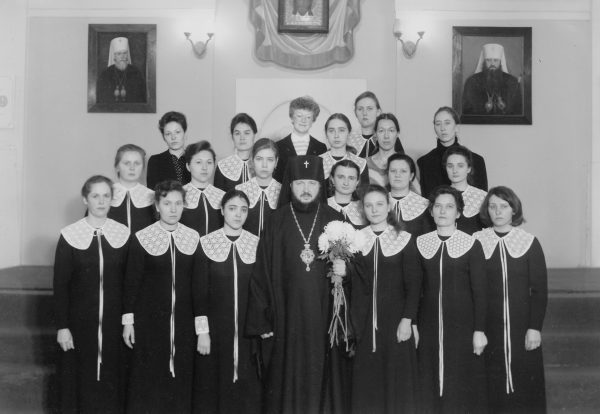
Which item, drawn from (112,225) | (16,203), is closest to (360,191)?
(112,225)

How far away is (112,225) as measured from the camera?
14.9 ft

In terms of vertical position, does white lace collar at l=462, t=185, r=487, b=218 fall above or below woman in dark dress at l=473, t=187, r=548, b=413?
above

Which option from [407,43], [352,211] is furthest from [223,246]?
[407,43]

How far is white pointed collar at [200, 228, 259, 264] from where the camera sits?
14.8ft

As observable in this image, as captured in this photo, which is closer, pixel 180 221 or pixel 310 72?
pixel 180 221

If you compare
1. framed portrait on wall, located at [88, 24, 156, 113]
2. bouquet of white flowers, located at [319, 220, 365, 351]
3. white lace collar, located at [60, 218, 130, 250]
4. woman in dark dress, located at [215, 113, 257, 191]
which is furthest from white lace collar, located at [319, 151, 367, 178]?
framed portrait on wall, located at [88, 24, 156, 113]

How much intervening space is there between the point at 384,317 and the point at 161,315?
1506mm

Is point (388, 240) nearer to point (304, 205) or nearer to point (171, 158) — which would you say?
point (304, 205)

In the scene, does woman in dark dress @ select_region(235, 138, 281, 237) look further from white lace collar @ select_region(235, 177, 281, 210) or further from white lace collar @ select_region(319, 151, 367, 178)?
white lace collar @ select_region(319, 151, 367, 178)

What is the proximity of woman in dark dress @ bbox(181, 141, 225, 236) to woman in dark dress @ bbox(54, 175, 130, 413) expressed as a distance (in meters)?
0.62

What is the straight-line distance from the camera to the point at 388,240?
14.7ft

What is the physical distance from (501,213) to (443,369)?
1.14m

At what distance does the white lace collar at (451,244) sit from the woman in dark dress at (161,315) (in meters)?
1.59

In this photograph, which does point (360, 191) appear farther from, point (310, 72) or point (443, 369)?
point (310, 72)
